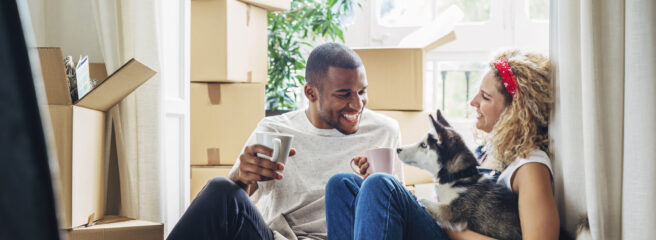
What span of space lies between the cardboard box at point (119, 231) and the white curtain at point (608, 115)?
978mm

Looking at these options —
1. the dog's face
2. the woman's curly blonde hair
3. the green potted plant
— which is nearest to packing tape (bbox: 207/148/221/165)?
the green potted plant

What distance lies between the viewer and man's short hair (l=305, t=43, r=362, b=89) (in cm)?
172

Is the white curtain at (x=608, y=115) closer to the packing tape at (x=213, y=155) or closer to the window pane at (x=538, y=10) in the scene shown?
the packing tape at (x=213, y=155)

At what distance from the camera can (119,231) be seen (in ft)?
4.22

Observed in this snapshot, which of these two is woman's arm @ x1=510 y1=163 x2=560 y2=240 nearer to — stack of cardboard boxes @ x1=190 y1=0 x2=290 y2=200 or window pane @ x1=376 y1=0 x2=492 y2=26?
stack of cardboard boxes @ x1=190 y1=0 x2=290 y2=200

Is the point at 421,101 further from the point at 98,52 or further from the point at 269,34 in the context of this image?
the point at 98,52

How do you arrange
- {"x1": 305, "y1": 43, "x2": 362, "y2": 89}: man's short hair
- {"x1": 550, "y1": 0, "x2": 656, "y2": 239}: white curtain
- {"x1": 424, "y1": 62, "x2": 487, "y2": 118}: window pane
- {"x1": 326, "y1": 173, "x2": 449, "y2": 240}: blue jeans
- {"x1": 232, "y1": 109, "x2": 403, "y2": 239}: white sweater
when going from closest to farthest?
{"x1": 550, "y1": 0, "x2": 656, "y2": 239}: white curtain
{"x1": 326, "y1": 173, "x2": 449, "y2": 240}: blue jeans
{"x1": 232, "y1": 109, "x2": 403, "y2": 239}: white sweater
{"x1": 305, "y1": 43, "x2": 362, "y2": 89}: man's short hair
{"x1": 424, "y1": 62, "x2": 487, "y2": 118}: window pane

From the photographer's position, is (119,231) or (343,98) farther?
A: (343,98)

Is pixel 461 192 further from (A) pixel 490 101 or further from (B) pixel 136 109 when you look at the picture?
(B) pixel 136 109

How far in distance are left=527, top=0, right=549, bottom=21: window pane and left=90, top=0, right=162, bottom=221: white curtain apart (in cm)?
267

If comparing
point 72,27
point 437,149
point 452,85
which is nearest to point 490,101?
point 437,149

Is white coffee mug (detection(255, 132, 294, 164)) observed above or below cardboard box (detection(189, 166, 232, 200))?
above

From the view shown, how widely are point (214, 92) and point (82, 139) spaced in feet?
3.87

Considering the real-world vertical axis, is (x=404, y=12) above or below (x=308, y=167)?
above
